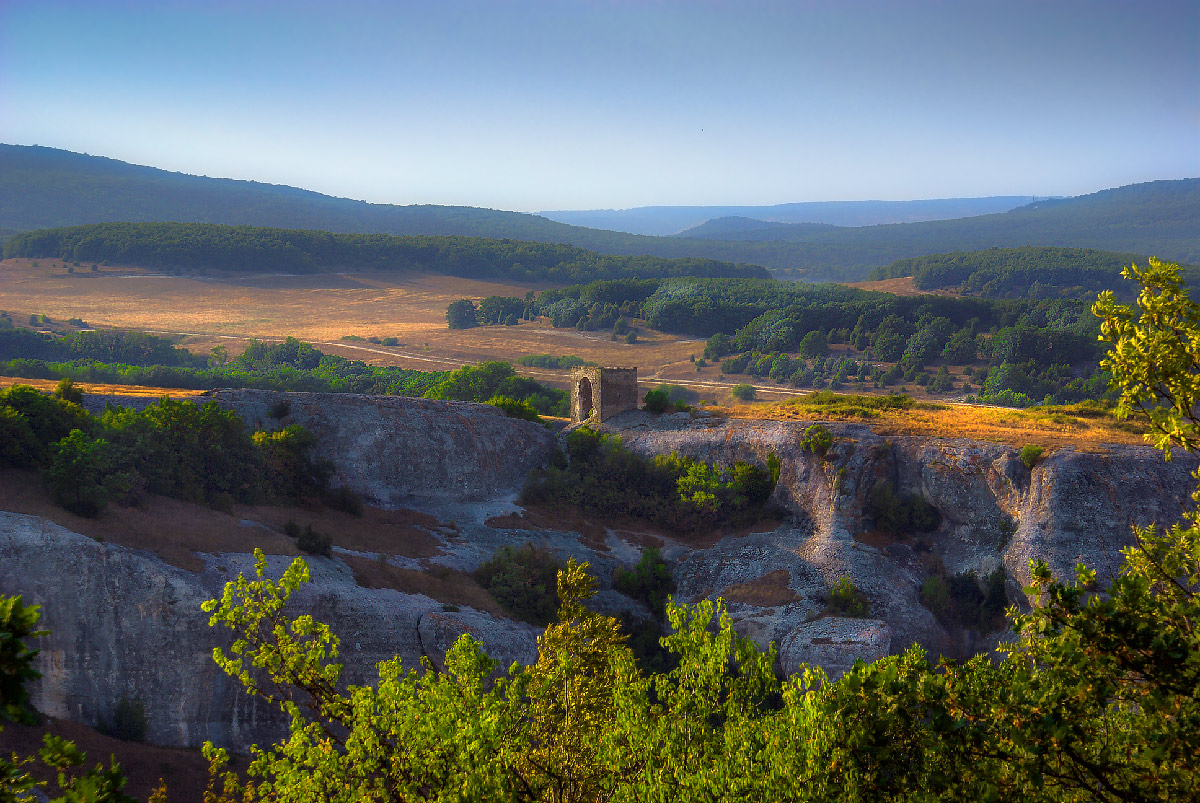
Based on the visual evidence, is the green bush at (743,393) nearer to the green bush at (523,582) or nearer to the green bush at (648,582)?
the green bush at (648,582)

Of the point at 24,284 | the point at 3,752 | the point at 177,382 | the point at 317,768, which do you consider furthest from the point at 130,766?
the point at 24,284

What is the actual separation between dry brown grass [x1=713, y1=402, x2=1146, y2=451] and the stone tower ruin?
215 inches

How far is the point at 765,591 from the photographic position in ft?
107

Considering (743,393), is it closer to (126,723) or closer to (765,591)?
(765,591)

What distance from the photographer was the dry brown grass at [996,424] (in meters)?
35.7

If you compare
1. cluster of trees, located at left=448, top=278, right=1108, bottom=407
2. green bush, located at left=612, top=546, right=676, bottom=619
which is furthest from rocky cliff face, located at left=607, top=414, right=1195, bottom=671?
cluster of trees, located at left=448, top=278, right=1108, bottom=407

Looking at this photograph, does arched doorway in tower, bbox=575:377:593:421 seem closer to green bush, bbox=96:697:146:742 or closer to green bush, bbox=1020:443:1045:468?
green bush, bbox=1020:443:1045:468

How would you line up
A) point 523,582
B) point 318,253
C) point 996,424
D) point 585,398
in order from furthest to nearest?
point 318,253 → point 585,398 → point 996,424 → point 523,582

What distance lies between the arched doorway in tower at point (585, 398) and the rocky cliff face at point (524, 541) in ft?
8.44

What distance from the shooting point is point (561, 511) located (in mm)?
40969

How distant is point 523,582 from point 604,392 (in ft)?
60.6

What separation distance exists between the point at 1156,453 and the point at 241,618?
35094 millimetres

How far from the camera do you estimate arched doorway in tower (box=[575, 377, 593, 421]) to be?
49.4 metres

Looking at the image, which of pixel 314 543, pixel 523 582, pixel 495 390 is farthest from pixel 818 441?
pixel 495 390
